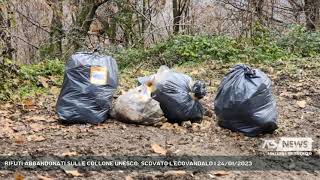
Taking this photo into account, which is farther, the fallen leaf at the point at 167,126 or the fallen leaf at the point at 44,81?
the fallen leaf at the point at 44,81

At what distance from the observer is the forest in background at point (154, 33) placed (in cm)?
797

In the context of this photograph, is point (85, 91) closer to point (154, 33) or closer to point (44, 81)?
point (44, 81)

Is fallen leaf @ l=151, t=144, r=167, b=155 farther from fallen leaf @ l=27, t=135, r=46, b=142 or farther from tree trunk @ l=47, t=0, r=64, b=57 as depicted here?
tree trunk @ l=47, t=0, r=64, b=57

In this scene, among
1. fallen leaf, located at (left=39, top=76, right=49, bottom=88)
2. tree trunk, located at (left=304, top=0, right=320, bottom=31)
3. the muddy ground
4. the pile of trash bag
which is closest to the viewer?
the muddy ground

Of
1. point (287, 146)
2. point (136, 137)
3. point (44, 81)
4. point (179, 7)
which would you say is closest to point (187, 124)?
point (136, 137)

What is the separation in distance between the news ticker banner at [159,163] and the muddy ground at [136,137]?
96 mm

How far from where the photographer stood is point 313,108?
562cm

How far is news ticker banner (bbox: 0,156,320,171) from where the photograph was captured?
370 centimetres

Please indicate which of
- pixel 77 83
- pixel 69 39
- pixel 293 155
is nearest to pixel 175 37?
pixel 69 39

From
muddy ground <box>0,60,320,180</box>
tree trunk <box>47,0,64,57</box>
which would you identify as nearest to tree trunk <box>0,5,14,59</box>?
muddy ground <box>0,60,320,180</box>

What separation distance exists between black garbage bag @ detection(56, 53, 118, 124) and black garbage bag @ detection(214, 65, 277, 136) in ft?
3.81

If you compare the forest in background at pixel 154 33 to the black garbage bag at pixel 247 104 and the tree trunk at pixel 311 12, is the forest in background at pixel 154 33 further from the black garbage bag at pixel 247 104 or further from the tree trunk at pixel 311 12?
the black garbage bag at pixel 247 104

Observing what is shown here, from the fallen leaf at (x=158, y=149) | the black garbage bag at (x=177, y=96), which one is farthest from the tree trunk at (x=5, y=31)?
the fallen leaf at (x=158, y=149)

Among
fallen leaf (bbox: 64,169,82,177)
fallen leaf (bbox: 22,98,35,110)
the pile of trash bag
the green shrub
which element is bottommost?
fallen leaf (bbox: 64,169,82,177)
